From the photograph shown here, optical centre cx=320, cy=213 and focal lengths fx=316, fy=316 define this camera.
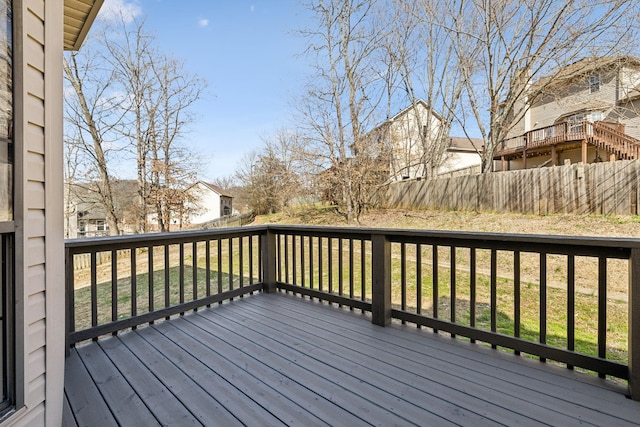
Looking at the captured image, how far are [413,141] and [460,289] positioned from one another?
753 centimetres

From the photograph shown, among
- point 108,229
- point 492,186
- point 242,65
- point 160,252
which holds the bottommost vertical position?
point 160,252

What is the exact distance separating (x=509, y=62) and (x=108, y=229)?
43.6 ft

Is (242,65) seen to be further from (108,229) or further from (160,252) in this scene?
(108,229)

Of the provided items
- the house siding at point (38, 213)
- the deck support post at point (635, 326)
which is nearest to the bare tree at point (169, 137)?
the house siding at point (38, 213)

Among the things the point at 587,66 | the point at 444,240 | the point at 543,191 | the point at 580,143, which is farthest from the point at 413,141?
the point at 444,240

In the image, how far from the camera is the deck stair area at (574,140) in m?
10.2

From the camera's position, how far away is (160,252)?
9.75m

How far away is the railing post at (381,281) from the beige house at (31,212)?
2.17 metres

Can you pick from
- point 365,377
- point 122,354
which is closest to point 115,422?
point 122,354

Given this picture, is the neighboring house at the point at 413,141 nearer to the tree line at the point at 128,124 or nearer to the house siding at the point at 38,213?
the tree line at the point at 128,124

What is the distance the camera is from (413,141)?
445 inches

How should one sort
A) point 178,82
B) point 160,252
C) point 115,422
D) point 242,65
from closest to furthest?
point 115,422
point 242,65
point 160,252
point 178,82

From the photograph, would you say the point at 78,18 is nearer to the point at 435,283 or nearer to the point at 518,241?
the point at 435,283

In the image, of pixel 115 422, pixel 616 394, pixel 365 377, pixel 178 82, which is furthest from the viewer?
pixel 178 82
